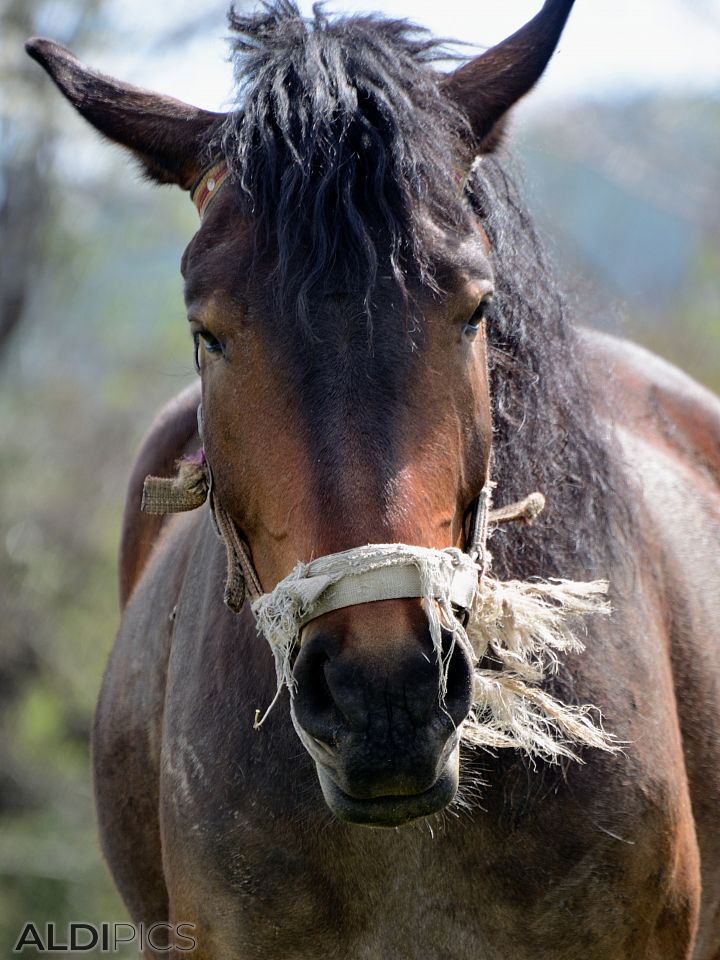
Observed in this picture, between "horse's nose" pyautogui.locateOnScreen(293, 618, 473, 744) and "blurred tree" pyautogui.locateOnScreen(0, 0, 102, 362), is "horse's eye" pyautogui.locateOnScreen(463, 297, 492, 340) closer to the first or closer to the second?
"horse's nose" pyautogui.locateOnScreen(293, 618, 473, 744)

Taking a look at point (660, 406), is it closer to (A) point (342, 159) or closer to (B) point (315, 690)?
(A) point (342, 159)

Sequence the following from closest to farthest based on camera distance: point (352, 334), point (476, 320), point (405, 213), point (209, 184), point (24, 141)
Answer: point (352, 334) < point (405, 213) < point (476, 320) < point (209, 184) < point (24, 141)

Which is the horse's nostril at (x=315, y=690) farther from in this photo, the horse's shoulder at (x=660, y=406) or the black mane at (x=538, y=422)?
the horse's shoulder at (x=660, y=406)

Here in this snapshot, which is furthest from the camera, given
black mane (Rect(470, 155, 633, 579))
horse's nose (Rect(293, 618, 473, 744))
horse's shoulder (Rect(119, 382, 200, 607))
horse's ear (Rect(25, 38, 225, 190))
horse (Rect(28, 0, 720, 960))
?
horse's shoulder (Rect(119, 382, 200, 607))

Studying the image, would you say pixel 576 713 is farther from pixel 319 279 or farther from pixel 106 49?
pixel 106 49

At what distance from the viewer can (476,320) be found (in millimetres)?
2527

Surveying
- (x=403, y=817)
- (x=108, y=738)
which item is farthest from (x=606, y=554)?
(x=108, y=738)

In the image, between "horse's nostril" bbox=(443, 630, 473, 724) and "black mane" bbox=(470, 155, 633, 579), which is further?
"black mane" bbox=(470, 155, 633, 579)

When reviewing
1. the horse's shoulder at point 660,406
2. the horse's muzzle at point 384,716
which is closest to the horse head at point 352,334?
the horse's muzzle at point 384,716

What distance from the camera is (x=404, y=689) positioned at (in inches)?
81.2

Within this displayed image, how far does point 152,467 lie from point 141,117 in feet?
6.37

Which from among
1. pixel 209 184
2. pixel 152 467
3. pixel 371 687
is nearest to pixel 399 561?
pixel 371 687

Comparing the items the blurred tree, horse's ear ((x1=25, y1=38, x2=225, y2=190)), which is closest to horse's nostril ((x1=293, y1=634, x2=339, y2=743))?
horse's ear ((x1=25, y1=38, x2=225, y2=190))

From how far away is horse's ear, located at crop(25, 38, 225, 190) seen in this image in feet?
9.02
